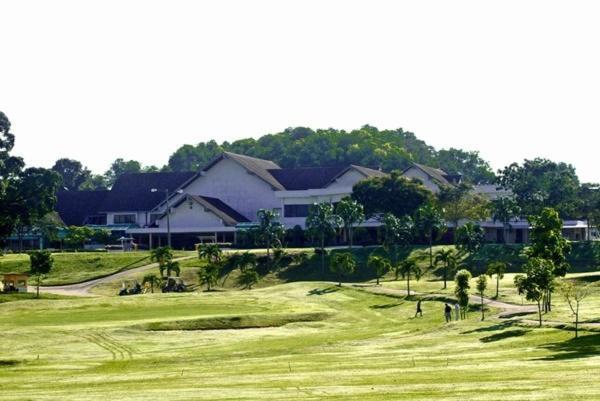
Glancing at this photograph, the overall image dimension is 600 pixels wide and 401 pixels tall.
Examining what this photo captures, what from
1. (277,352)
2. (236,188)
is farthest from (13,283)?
(236,188)

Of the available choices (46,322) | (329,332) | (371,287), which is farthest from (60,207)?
(329,332)

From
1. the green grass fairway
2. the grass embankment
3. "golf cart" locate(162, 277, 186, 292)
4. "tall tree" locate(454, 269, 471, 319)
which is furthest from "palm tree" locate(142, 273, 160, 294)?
"tall tree" locate(454, 269, 471, 319)

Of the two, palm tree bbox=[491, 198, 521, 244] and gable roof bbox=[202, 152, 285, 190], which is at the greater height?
gable roof bbox=[202, 152, 285, 190]

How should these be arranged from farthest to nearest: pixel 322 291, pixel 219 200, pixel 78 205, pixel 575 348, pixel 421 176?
pixel 78 205 < pixel 421 176 < pixel 219 200 < pixel 322 291 < pixel 575 348

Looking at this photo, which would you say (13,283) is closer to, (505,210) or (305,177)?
(505,210)

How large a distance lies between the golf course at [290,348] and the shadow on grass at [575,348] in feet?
0.54

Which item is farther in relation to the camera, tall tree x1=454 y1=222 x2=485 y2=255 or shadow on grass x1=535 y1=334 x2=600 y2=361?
tall tree x1=454 y1=222 x2=485 y2=255

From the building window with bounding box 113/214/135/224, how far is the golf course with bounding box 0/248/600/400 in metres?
64.6

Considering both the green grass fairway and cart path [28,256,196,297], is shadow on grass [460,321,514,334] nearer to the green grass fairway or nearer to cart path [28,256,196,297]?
the green grass fairway

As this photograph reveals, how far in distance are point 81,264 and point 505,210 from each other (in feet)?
181

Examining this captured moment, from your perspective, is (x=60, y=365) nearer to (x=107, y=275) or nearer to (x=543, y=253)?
(x=543, y=253)

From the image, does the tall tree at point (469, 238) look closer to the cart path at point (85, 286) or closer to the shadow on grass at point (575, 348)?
the cart path at point (85, 286)

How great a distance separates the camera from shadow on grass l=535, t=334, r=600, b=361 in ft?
→ 155

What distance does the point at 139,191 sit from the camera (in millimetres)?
169625
